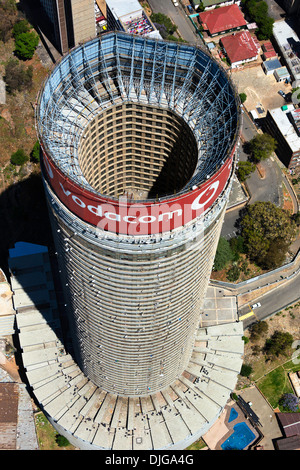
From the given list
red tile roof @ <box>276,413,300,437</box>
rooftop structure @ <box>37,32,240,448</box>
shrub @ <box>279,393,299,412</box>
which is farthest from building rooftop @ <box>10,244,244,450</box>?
red tile roof @ <box>276,413,300,437</box>

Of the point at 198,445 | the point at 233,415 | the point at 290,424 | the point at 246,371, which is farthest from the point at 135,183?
the point at 290,424

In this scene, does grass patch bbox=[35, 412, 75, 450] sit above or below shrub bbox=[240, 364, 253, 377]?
above

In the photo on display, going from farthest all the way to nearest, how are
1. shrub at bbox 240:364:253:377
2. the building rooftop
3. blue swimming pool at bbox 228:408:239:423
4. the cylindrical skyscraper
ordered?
shrub at bbox 240:364:253:377 < blue swimming pool at bbox 228:408:239:423 < the building rooftop < the cylindrical skyscraper

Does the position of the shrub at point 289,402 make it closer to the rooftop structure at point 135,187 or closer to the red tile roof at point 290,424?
the red tile roof at point 290,424

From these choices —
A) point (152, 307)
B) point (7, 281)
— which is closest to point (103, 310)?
point (152, 307)

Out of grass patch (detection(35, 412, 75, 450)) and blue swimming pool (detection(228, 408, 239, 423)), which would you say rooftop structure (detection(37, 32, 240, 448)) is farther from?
blue swimming pool (detection(228, 408, 239, 423))

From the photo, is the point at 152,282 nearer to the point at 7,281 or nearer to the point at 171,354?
the point at 171,354
